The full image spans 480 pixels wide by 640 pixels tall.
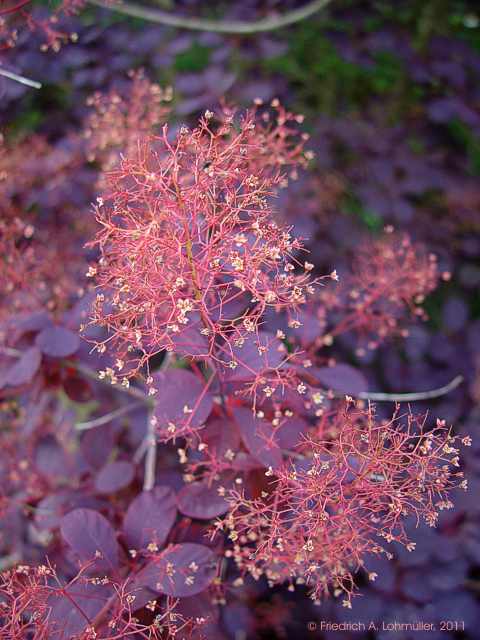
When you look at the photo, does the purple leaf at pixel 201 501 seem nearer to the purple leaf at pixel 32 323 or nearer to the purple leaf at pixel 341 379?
the purple leaf at pixel 341 379

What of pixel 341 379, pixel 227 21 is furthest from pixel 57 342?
pixel 227 21

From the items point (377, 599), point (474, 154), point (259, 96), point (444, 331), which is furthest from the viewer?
point (474, 154)

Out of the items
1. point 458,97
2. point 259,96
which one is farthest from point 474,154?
point 259,96

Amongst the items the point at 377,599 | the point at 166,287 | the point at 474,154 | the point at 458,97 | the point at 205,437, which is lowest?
the point at 377,599

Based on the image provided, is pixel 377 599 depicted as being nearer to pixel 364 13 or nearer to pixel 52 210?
pixel 52 210

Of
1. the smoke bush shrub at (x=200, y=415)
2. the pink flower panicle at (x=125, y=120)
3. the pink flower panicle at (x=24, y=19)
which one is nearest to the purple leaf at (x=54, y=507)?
the smoke bush shrub at (x=200, y=415)

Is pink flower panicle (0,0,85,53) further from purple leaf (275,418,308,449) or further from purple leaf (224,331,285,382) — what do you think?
purple leaf (275,418,308,449)

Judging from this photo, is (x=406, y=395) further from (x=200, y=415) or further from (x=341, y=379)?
(x=200, y=415)
